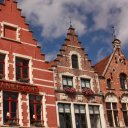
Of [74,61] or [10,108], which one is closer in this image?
[10,108]

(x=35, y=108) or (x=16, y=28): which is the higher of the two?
(x=16, y=28)

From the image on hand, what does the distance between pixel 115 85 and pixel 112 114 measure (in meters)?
2.88

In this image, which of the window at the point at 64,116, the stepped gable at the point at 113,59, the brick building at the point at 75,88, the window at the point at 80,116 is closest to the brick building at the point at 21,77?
the window at the point at 64,116

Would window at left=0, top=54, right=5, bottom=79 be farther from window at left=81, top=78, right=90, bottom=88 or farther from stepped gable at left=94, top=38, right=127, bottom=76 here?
stepped gable at left=94, top=38, right=127, bottom=76

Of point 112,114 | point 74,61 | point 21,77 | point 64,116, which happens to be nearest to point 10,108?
point 21,77

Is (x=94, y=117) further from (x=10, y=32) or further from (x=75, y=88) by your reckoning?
(x=10, y=32)

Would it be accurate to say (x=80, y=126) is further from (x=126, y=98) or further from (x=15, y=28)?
(x=15, y=28)

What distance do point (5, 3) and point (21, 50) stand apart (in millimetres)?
3918

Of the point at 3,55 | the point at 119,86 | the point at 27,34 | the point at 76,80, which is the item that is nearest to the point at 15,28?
the point at 27,34

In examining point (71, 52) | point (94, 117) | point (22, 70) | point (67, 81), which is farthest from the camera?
point (71, 52)

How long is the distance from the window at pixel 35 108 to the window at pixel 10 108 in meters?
1.32

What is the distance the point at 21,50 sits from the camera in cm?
2436

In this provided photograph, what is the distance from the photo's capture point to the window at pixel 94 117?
27.1m

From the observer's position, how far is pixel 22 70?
23891mm
